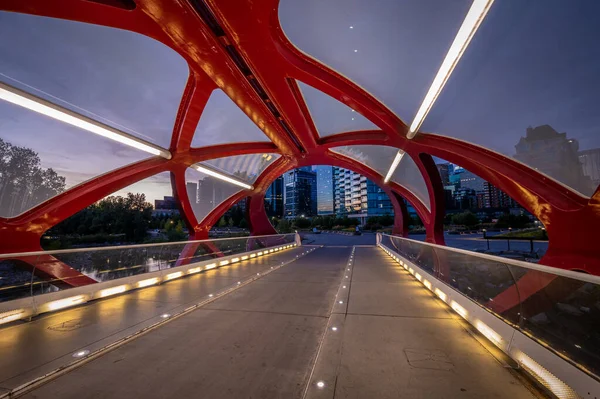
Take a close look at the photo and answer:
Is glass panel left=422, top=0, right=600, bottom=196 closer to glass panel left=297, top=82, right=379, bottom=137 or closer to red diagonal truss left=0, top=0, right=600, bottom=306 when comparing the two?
red diagonal truss left=0, top=0, right=600, bottom=306

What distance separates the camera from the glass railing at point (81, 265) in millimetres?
4000

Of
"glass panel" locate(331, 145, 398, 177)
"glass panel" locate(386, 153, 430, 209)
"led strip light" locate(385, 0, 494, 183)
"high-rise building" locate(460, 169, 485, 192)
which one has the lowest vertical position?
"glass panel" locate(386, 153, 430, 209)

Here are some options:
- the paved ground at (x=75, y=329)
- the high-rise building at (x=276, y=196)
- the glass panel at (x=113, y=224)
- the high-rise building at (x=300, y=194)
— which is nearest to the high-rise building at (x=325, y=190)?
the high-rise building at (x=300, y=194)

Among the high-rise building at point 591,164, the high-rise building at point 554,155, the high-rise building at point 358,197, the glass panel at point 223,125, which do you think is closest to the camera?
the high-rise building at point 591,164

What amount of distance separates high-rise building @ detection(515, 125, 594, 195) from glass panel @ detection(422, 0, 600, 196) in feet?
0.08

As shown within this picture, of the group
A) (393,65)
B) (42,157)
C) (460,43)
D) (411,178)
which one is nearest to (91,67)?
(42,157)

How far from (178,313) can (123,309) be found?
109 cm

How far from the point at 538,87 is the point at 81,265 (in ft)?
37.5

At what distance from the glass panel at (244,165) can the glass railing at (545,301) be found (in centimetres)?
1494

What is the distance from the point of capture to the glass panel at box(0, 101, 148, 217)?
930cm

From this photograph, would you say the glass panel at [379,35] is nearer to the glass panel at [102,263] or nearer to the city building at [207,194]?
the glass panel at [102,263]

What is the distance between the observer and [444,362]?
2.62 meters

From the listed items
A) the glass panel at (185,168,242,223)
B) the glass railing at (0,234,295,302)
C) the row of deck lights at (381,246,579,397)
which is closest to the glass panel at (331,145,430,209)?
the glass panel at (185,168,242,223)

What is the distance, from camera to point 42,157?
442 inches
